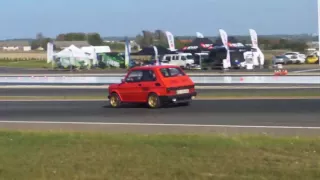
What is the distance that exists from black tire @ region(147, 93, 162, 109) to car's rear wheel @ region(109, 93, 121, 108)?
4.65 ft

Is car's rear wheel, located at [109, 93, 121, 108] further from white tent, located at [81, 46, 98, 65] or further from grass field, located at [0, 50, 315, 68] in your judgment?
white tent, located at [81, 46, 98, 65]

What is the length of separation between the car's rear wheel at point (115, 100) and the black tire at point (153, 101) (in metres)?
1.42

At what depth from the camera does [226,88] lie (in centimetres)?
3169

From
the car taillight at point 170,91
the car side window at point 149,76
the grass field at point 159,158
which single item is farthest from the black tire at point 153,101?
the grass field at point 159,158

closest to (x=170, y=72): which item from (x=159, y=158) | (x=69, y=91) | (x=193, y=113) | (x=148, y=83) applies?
(x=148, y=83)

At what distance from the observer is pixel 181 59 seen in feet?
205

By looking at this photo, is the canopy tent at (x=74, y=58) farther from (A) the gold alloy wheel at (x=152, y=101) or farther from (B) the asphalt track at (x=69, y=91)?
(A) the gold alloy wheel at (x=152, y=101)

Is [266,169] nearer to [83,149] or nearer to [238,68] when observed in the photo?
[83,149]

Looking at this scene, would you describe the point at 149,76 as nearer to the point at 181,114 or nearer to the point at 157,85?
the point at 157,85

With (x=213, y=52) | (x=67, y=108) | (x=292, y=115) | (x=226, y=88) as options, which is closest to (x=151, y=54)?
(x=213, y=52)

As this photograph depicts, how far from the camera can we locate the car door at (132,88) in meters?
22.4

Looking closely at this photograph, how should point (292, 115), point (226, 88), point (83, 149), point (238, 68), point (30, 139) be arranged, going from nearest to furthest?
point (83, 149) < point (30, 139) < point (292, 115) < point (226, 88) < point (238, 68)

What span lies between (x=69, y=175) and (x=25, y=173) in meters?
0.62

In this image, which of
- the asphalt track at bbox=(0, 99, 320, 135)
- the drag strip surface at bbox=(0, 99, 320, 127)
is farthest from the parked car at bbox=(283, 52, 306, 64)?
the drag strip surface at bbox=(0, 99, 320, 127)
